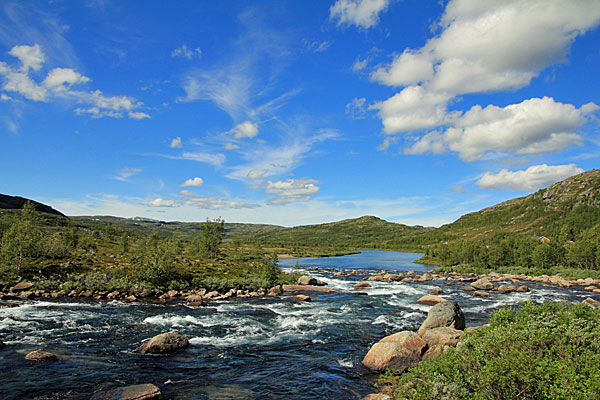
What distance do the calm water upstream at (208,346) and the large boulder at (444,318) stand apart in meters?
3.79

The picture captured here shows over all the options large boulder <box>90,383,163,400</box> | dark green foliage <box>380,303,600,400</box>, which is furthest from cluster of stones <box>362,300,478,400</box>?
large boulder <box>90,383,163,400</box>

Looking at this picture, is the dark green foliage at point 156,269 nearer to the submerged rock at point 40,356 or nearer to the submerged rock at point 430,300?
the submerged rock at point 40,356

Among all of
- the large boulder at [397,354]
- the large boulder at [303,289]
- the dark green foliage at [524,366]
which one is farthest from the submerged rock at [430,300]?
the dark green foliage at [524,366]

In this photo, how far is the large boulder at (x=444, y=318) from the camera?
89.3 ft

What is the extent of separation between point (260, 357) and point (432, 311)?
52.6ft

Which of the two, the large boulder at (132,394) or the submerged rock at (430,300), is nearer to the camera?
the large boulder at (132,394)

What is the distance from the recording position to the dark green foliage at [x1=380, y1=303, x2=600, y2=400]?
10.7 meters

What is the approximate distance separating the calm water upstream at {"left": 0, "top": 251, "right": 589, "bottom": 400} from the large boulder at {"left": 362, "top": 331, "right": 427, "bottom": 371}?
1.03m

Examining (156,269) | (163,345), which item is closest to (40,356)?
(163,345)

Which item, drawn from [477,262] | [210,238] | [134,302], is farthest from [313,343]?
[477,262]

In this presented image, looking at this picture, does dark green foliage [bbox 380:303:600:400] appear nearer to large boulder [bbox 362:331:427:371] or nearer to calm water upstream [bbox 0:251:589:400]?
large boulder [bbox 362:331:427:371]

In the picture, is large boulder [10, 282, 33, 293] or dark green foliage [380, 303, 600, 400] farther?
large boulder [10, 282, 33, 293]

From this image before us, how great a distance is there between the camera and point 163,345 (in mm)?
23453

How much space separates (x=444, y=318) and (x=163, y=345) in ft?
75.1
